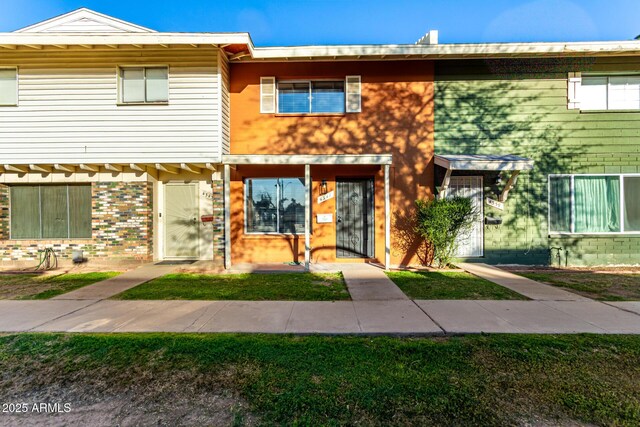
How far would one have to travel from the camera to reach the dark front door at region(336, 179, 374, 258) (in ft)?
28.1

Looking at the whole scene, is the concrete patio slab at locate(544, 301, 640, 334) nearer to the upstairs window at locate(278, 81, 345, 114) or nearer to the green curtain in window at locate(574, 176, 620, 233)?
the green curtain in window at locate(574, 176, 620, 233)

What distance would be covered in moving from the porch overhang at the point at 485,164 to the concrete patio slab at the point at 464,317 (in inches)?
142

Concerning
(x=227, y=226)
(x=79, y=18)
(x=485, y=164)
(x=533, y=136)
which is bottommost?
(x=227, y=226)

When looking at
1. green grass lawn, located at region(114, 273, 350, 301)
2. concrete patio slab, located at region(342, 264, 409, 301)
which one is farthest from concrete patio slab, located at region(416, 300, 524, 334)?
green grass lawn, located at region(114, 273, 350, 301)

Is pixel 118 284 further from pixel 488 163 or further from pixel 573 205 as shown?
pixel 573 205

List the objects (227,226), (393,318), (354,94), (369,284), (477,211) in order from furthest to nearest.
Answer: (354,94)
(477,211)
(227,226)
(369,284)
(393,318)

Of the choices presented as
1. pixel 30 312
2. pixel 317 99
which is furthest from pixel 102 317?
pixel 317 99

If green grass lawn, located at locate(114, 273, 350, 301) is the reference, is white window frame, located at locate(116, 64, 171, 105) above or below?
above

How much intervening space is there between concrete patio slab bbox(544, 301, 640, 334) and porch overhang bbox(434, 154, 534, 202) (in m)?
3.36

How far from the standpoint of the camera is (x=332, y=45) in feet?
25.9

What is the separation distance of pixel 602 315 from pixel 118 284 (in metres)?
8.76

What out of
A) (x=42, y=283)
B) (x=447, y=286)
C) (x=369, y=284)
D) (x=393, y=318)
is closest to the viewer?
(x=393, y=318)

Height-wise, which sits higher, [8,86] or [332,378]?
[8,86]

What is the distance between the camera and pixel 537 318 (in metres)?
4.37
